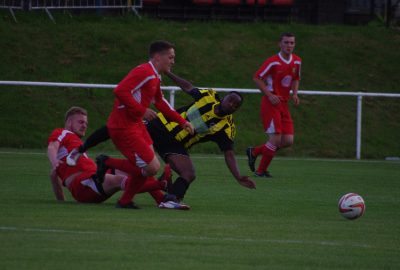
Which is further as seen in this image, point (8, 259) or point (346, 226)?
point (346, 226)

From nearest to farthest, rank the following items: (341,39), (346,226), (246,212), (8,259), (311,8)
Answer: (8,259) < (346,226) < (246,212) < (341,39) < (311,8)

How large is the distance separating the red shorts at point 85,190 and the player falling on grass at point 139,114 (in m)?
0.60

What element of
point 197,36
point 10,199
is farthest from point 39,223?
point 197,36

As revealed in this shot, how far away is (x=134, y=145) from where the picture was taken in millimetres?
12008

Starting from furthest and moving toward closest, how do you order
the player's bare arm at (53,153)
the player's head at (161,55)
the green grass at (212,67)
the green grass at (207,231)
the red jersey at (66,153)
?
the green grass at (212,67) < the red jersey at (66,153) < the player's bare arm at (53,153) < the player's head at (161,55) < the green grass at (207,231)

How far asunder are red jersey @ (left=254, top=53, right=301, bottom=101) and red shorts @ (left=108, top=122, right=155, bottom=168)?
6.74m

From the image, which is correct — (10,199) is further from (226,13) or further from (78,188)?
(226,13)

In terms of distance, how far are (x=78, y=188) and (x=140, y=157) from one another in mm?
1132

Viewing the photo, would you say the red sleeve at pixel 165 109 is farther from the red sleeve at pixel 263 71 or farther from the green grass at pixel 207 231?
the red sleeve at pixel 263 71

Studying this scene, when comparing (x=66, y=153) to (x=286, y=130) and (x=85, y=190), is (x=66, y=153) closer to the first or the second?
(x=85, y=190)

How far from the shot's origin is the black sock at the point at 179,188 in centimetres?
1277

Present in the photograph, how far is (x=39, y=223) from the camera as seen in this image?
34.8ft

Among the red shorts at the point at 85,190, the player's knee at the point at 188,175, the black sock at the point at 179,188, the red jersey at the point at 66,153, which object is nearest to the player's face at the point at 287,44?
the player's knee at the point at 188,175

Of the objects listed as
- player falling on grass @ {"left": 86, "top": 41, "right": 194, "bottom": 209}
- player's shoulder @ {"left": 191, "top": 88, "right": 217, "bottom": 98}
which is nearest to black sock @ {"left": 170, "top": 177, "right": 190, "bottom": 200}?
player falling on grass @ {"left": 86, "top": 41, "right": 194, "bottom": 209}
